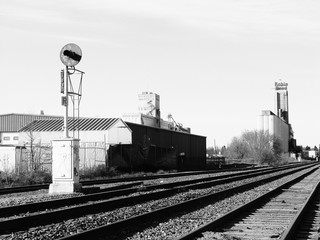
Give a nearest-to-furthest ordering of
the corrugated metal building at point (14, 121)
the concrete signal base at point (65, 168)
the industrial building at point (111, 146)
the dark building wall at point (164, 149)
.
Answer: the concrete signal base at point (65, 168) < the industrial building at point (111, 146) < the dark building wall at point (164, 149) < the corrugated metal building at point (14, 121)

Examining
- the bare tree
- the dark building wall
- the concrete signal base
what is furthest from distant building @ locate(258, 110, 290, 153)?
the concrete signal base

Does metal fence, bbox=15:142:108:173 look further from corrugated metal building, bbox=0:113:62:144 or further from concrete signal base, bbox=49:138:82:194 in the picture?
corrugated metal building, bbox=0:113:62:144

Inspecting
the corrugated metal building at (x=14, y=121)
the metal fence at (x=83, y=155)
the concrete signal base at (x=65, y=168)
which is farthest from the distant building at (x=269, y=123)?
the concrete signal base at (x=65, y=168)

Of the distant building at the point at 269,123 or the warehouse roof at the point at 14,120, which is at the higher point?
the distant building at the point at 269,123

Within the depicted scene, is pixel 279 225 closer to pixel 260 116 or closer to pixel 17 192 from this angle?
pixel 17 192

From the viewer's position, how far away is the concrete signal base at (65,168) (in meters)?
18.2

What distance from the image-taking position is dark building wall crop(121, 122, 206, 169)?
159 ft

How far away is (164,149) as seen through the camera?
5506cm

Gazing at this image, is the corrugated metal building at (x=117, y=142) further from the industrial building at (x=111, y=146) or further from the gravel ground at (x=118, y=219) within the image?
the gravel ground at (x=118, y=219)

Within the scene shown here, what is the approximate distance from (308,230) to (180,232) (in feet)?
8.15

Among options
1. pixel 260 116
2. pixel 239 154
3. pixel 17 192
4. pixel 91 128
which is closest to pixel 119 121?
pixel 91 128

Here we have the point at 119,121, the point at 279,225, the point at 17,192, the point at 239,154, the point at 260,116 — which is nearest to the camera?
the point at 279,225

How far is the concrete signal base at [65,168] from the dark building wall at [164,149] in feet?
87.4

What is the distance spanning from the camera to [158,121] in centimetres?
8794
